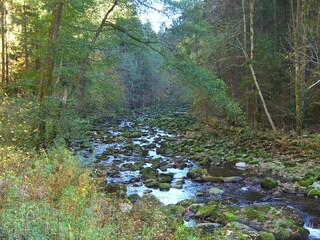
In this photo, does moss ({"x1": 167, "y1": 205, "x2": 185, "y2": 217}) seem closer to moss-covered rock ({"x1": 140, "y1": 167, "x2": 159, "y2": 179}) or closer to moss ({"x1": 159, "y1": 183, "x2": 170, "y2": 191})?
moss ({"x1": 159, "y1": 183, "x2": 170, "y2": 191})

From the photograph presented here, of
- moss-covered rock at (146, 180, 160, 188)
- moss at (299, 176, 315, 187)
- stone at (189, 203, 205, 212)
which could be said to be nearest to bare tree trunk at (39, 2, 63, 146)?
moss-covered rock at (146, 180, 160, 188)

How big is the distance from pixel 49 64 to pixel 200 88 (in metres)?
5.11

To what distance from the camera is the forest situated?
517 centimetres

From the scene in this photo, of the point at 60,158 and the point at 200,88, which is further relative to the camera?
the point at 200,88

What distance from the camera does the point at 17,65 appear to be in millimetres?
26719

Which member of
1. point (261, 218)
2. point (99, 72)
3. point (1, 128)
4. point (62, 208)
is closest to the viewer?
point (62, 208)

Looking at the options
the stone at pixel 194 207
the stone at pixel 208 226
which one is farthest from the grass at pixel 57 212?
the stone at pixel 194 207

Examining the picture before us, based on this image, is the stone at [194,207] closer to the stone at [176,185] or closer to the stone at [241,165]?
the stone at [176,185]

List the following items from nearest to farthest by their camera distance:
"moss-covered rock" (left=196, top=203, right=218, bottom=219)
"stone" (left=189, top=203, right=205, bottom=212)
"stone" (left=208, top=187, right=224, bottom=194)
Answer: "moss-covered rock" (left=196, top=203, right=218, bottom=219)
"stone" (left=189, top=203, right=205, bottom=212)
"stone" (left=208, top=187, right=224, bottom=194)

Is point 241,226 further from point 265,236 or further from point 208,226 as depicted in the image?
point 208,226

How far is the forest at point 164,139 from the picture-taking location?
517 centimetres

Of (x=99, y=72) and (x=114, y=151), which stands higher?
(x=99, y=72)

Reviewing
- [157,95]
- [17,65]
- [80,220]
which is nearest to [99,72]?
[80,220]

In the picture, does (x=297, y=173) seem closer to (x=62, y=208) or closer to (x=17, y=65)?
(x=62, y=208)
